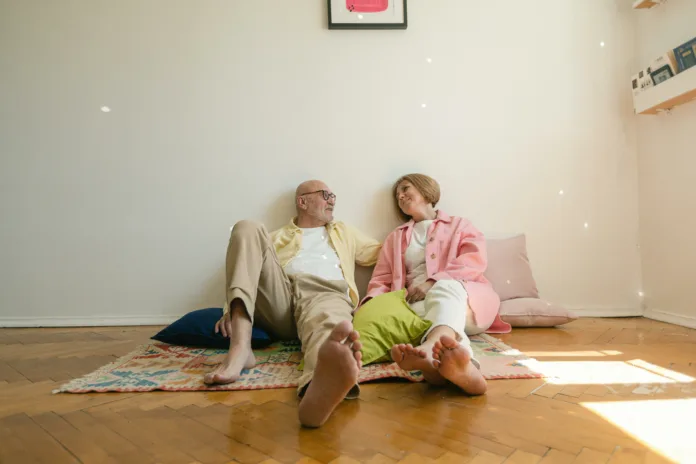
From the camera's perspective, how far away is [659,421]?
3.28 ft

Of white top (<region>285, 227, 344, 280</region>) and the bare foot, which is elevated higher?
white top (<region>285, 227, 344, 280</region>)

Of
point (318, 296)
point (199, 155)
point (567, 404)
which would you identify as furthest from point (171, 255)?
point (567, 404)

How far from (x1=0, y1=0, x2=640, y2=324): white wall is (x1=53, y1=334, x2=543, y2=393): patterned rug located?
31.4 inches

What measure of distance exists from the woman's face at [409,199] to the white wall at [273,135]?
175 mm

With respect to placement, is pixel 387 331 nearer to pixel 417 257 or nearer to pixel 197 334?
pixel 417 257

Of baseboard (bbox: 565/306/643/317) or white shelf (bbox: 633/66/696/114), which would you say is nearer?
white shelf (bbox: 633/66/696/114)

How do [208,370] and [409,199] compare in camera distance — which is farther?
[409,199]

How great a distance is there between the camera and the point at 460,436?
952 millimetres

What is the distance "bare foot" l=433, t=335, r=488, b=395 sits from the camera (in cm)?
110

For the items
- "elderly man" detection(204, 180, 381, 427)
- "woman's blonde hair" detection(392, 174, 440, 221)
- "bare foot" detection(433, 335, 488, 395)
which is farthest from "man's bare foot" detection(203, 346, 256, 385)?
"woman's blonde hair" detection(392, 174, 440, 221)

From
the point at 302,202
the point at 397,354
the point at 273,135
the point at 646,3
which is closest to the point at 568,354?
the point at 397,354

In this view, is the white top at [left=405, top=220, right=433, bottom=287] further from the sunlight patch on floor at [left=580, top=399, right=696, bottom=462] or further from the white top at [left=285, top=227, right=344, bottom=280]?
the sunlight patch on floor at [left=580, top=399, right=696, bottom=462]

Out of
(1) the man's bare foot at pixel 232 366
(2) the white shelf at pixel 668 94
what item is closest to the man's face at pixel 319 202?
(1) the man's bare foot at pixel 232 366

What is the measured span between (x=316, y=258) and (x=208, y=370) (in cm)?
76
